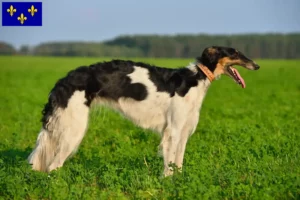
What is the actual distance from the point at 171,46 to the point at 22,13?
332 feet

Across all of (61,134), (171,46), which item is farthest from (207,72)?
(171,46)

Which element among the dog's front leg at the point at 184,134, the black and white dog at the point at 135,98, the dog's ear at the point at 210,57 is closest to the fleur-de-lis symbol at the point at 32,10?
the black and white dog at the point at 135,98

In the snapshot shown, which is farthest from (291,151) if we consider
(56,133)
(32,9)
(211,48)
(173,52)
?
(173,52)

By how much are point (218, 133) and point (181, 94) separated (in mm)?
3877

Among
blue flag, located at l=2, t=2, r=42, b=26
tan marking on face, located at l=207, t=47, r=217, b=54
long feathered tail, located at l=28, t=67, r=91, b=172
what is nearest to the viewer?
long feathered tail, located at l=28, t=67, r=91, b=172

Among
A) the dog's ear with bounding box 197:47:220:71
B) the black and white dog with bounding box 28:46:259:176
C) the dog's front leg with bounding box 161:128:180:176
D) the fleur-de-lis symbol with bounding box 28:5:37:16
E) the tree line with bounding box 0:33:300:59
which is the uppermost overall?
the fleur-de-lis symbol with bounding box 28:5:37:16

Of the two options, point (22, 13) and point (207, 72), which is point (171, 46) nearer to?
point (22, 13)

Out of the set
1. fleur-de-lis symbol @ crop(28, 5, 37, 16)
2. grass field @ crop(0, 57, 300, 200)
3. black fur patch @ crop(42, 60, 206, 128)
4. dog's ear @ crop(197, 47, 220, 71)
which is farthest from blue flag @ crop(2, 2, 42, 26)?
dog's ear @ crop(197, 47, 220, 71)

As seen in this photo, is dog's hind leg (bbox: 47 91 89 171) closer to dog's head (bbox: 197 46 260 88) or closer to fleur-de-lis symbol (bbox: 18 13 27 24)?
dog's head (bbox: 197 46 260 88)

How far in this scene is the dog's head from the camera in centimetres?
877

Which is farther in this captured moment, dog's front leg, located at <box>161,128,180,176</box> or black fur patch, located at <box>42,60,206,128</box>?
dog's front leg, located at <box>161,128,180,176</box>

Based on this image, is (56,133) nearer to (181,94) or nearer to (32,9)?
(181,94)

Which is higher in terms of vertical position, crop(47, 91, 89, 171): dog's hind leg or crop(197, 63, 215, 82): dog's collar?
crop(197, 63, 215, 82): dog's collar

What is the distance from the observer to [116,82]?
8609 millimetres
